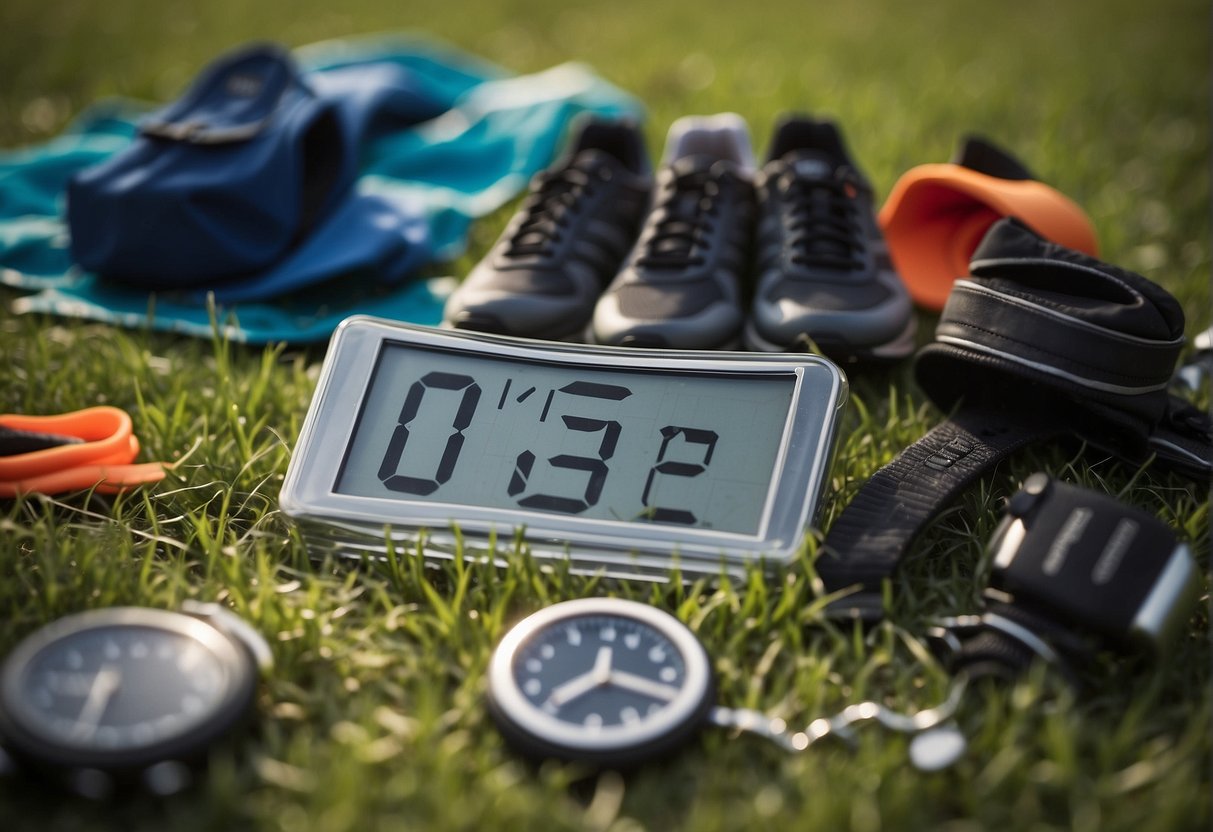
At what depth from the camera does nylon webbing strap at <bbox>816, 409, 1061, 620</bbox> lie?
1.82 m

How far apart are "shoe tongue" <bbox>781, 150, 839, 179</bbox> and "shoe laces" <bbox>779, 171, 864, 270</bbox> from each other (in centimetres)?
2

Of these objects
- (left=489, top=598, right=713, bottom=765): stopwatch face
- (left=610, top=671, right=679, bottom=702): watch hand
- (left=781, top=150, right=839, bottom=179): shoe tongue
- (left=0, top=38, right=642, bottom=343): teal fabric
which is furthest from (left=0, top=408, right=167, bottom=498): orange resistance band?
(left=781, top=150, right=839, bottom=179): shoe tongue

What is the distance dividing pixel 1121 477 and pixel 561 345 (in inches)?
48.4

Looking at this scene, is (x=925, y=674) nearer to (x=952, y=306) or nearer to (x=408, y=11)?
(x=952, y=306)

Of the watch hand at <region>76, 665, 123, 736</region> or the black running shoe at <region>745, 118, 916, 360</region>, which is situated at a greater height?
the black running shoe at <region>745, 118, 916, 360</region>

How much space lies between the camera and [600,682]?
1.56 metres

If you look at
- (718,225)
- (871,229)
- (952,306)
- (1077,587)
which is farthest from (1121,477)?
(718,225)

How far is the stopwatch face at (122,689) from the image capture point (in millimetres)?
1400

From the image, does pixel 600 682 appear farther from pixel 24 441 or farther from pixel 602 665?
pixel 24 441

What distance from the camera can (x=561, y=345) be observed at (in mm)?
2150

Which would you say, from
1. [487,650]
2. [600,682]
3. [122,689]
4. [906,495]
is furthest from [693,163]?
[122,689]

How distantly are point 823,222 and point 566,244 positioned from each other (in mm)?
696

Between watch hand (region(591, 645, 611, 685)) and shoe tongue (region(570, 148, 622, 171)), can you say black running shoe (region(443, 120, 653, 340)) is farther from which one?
watch hand (region(591, 645, 611, 685))

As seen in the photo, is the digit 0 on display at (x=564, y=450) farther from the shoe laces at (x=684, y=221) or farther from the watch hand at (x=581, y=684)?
the shoe laces at (x=684, y=221)
